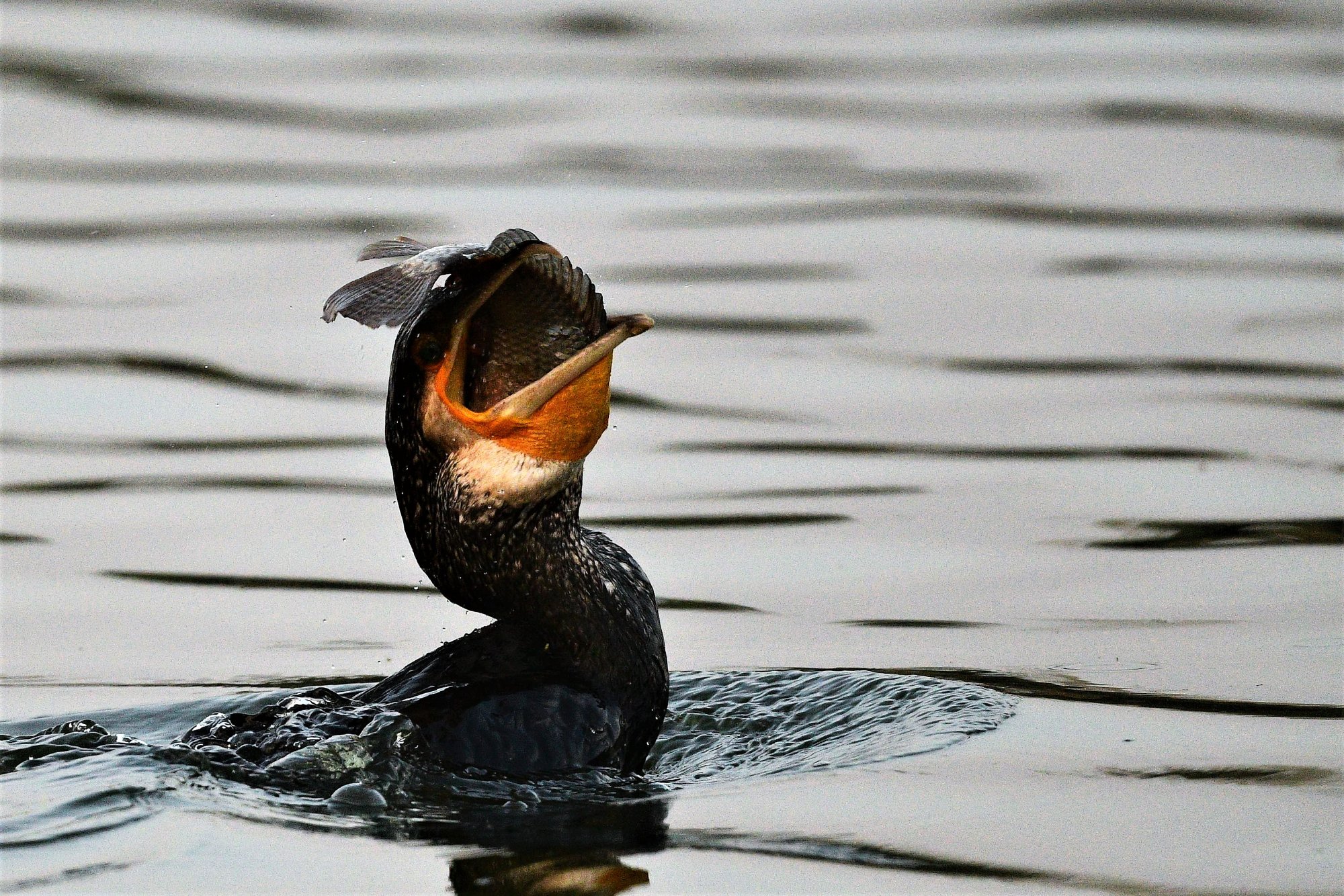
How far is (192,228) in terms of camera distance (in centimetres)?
1091

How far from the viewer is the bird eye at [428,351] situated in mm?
5109

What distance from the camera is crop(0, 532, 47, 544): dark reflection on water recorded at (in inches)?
297

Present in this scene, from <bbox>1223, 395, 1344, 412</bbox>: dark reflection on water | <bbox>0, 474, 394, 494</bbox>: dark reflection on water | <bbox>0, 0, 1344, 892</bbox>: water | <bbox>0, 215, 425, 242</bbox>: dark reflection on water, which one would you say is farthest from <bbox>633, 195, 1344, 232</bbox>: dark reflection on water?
<bbox>0, 474, 394, 494</bbox>: dark reflection on water

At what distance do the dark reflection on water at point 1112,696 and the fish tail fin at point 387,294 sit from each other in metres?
1.91

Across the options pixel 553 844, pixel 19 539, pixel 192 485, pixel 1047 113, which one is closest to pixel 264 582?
pixel 19 539

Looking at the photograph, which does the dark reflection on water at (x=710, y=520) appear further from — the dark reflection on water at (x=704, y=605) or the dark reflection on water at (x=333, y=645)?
the dark reflection on water at (x=333, y=645)

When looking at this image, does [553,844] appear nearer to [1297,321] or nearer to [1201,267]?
[1297,321]

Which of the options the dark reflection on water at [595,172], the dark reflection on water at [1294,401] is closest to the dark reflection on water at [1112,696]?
the dark reflection on water at [1294,401]

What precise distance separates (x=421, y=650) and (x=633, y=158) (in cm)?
562

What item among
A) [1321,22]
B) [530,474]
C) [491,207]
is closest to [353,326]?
[491,207]

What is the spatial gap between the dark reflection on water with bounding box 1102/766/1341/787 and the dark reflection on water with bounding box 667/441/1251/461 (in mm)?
2922

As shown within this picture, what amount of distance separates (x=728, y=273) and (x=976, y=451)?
2340 millimetres

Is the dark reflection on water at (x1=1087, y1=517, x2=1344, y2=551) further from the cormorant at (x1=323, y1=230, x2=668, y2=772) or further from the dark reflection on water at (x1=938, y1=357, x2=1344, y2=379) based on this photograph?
the cormorant at (x1=323, y1=230, x2=668, y2=772)

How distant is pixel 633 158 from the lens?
11.8 m
